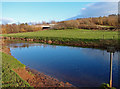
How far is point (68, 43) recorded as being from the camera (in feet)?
65.0

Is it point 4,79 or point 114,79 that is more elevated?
point 4,79

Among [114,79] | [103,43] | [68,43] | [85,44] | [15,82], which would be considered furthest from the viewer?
[68,43]

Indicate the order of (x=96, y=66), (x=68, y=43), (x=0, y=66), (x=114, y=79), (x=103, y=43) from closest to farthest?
(x=114, y=79), (x=0, y=66), (x=96, y=66), (x=103, y=43), (x=68, y=43)

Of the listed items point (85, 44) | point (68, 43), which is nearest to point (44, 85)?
point (85, 44)

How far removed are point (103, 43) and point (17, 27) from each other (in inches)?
1623

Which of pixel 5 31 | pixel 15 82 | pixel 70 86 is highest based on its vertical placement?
pixel 5 31

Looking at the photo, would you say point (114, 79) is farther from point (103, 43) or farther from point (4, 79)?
point (103, 43)

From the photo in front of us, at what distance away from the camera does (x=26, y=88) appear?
18.8 feet

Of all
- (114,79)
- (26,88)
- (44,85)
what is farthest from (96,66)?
(26,88)

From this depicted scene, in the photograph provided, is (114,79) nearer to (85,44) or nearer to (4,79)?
(4,79)

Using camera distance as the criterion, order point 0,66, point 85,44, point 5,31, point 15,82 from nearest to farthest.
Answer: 1. point 15,82
2. point 0,66
3. point 85,44
4. point 5,31

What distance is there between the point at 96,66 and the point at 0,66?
21.8 feet

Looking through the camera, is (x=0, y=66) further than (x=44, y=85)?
Yes

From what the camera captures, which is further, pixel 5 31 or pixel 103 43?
pixel 5 31
